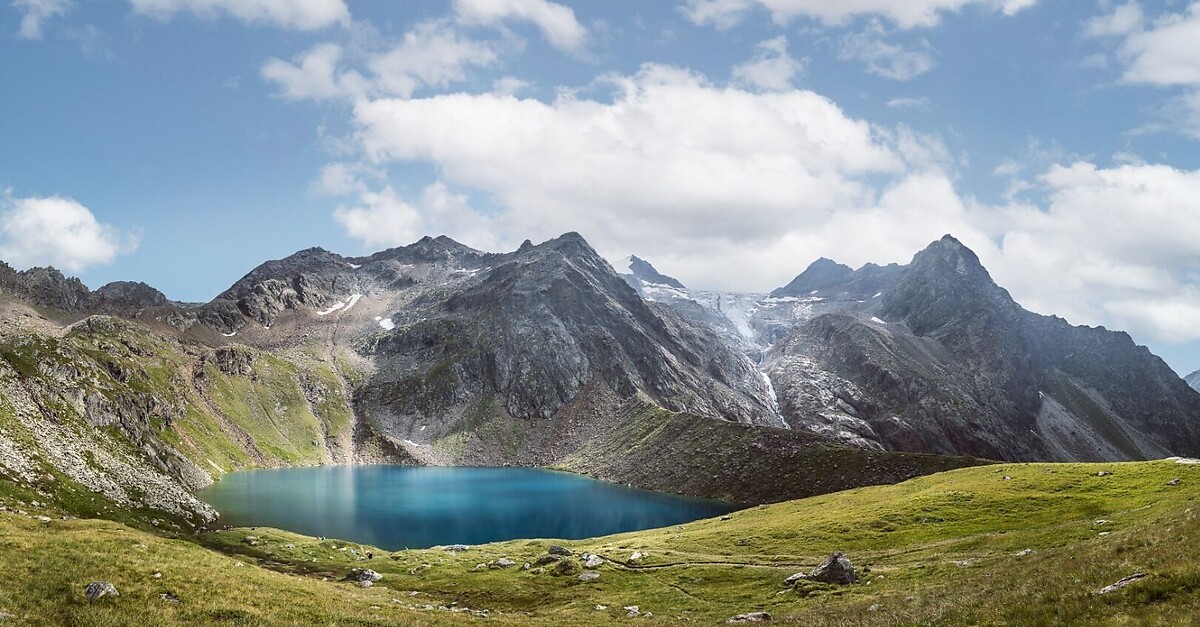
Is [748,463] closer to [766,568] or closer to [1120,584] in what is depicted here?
[766,568]

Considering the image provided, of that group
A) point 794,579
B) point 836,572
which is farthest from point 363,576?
point 836,572

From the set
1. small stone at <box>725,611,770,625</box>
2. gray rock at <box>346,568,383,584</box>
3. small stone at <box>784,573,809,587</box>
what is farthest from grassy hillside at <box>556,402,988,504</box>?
small stone at <box>725,611,770,625</box>

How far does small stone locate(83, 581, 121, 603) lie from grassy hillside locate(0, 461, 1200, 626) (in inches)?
20.2

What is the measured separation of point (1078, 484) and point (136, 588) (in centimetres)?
7883

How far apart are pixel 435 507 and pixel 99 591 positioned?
101 m

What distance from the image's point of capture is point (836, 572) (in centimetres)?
4422

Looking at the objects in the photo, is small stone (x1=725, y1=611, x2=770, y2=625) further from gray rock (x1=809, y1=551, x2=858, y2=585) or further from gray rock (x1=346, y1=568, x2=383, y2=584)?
gray rock (x1=346, y1=568, x2=383, y2=584)

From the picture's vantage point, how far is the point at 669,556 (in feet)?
203

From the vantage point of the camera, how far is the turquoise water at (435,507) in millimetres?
99500

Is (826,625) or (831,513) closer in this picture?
(826,625)

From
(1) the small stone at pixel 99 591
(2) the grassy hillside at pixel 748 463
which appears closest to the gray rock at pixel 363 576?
(1) the small stone at pixel 99 591

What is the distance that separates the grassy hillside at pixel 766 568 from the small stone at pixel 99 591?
1.69 feet

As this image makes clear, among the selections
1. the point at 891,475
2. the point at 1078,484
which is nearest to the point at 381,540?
the point at 1078,484

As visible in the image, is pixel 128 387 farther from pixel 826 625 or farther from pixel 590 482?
pixel 826 625
